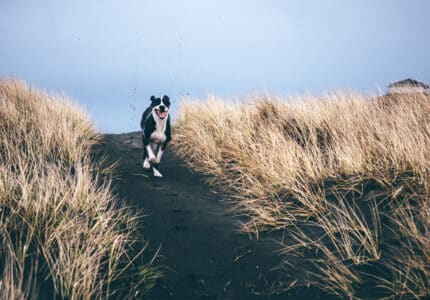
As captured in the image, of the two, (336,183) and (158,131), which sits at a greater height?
(158,131)

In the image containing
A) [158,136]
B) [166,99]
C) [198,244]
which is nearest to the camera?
[198,244]

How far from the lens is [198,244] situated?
3.74 m

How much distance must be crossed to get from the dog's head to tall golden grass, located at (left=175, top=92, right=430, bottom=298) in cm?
86

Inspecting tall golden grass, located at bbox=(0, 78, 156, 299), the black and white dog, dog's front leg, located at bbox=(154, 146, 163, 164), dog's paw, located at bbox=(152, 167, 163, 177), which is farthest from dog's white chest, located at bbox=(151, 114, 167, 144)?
tall golden grass, located at bbox=(0, 78, 156, 299)

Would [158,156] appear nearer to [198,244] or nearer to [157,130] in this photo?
[157,130]

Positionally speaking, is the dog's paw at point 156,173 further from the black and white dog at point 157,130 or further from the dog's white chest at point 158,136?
the dog's white chest at point 158,136

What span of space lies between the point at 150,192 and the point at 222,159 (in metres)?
1.33

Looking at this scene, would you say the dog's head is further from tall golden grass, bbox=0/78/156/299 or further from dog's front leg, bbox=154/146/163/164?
tall golden grass, bbox=0/78/156/299

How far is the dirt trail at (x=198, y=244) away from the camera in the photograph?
3033mm

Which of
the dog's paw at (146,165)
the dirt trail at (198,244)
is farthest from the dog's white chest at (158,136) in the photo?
the dirt trail at (198,244)

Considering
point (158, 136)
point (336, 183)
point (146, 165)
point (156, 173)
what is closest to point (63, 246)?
point (156, 173)

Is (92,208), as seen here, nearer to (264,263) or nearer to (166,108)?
(264,263)

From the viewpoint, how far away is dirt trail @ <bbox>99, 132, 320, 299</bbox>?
3.03 metres

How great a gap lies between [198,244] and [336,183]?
180 cm
